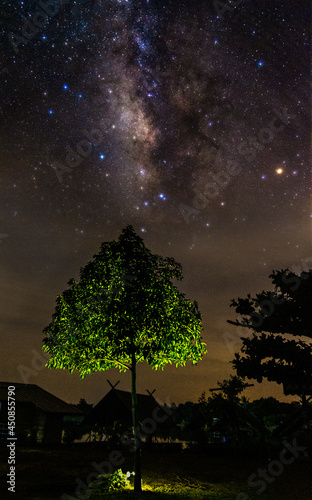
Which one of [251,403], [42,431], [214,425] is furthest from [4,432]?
[251,403]

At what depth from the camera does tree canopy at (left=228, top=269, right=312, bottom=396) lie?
1625 cm

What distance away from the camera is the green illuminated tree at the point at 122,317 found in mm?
12383

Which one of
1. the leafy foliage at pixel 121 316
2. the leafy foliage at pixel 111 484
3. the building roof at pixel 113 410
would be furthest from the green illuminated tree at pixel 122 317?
the building roof at pixel 113 410

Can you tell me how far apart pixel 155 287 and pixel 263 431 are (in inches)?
680

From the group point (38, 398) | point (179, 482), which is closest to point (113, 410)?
point (38, 398)

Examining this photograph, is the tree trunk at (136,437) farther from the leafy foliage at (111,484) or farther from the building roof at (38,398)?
the building roof at (38,398)

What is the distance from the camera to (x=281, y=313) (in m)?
17.4

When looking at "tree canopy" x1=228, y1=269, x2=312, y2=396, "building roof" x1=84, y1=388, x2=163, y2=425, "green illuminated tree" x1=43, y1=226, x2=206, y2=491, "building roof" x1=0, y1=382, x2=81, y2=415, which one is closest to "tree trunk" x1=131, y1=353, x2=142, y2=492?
"green illuminated tree" x1=43, y1=226, x2=206, y2=491

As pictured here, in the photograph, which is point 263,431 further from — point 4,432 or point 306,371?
point 4,432

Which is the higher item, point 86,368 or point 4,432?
point 86,368

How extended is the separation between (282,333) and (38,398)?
28929 mm

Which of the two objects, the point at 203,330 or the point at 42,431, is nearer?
the point at 203,330

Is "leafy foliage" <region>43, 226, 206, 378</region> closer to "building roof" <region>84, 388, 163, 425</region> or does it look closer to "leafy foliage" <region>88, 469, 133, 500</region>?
"leafy foliage" <region>88, 469, 133, 500</region>

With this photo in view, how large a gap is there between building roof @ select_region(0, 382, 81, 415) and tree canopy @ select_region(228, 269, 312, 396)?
25534mm
